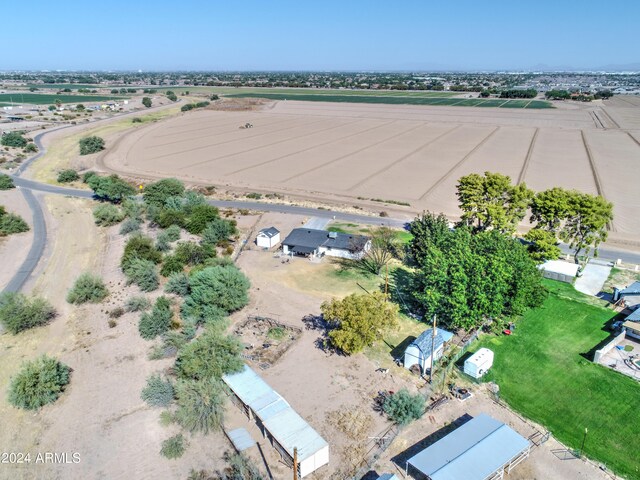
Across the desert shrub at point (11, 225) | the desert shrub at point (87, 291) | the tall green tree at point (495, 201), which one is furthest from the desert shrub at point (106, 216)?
the tall green tree at point (495, 201)

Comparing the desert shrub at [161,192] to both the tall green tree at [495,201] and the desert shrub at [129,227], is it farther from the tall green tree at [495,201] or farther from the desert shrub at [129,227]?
the tall green tree at [495,201]

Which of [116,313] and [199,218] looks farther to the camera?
[199,218]

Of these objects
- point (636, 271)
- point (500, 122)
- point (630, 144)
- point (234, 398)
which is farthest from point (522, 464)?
point (500, 122)

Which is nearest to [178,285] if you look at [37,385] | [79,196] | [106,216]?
[37,385]

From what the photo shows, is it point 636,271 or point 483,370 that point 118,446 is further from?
point 636,271

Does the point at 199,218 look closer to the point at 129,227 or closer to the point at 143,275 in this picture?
the point at 129,227

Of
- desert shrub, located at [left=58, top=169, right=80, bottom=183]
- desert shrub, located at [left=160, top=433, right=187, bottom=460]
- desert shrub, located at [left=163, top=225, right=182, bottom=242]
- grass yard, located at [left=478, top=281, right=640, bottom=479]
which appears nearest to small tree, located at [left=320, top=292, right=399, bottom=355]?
grass yard, located at [left=478, top=281, right=640, bottom=479]
